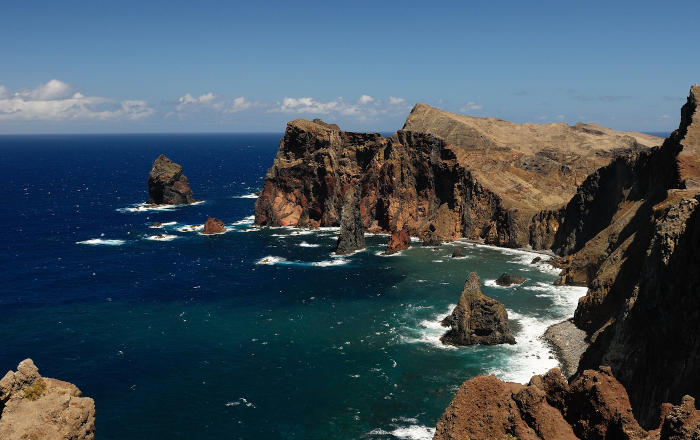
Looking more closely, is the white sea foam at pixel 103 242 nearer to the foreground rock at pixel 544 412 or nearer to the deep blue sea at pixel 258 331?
the deep blue sea at pixel 258 331

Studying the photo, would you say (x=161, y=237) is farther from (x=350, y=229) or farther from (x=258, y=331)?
(x=258, y=331)

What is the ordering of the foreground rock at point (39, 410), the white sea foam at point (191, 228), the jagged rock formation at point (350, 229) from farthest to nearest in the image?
the white sea foam at point (191, 228), the jagged rock formation at point (350, 229), the foreground rock at point (39, 410)

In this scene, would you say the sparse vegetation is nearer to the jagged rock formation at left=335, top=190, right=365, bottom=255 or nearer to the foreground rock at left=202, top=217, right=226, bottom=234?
the jagged rock formation at left=335, top=190, right=365, bottom=255

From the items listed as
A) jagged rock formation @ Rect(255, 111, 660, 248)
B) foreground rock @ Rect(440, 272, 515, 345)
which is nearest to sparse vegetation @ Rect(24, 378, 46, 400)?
foreground rock @ Rect(440, 272, 515, 345)

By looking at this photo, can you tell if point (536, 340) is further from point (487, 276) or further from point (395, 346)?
point (487, 276)

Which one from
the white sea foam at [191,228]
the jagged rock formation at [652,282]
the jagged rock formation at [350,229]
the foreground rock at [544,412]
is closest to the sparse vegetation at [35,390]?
the foreground rock at [544,412]

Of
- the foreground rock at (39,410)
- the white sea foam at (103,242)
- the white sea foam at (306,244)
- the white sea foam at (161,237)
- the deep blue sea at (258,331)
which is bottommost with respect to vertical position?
the deep blue sea at (258,331)
